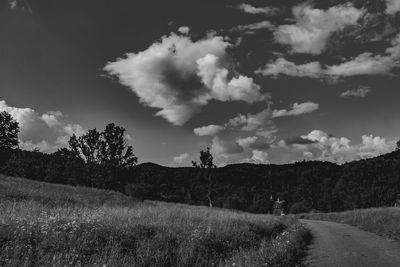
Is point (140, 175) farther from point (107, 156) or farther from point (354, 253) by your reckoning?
point (354, 253)

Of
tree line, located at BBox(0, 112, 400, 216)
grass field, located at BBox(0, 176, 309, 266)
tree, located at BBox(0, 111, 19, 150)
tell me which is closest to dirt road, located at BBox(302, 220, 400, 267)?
grass field, located at BBox(0, 176, 309, 266)

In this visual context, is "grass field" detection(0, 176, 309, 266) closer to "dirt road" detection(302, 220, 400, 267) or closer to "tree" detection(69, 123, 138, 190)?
"dirt road" detection(302, 220, 400, 267)

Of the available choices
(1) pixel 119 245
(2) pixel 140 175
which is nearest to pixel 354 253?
(1) pixel 119 245

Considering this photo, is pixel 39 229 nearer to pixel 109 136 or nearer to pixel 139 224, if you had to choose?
pixel 139 224

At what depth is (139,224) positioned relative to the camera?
1272 centimetres

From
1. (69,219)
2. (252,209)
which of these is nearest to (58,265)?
(69,219)

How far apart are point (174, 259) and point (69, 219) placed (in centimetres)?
391

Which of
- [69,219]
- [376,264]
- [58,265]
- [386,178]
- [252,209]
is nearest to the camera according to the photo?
[58,265]

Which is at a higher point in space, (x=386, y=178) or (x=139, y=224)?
(x=386, y=178)

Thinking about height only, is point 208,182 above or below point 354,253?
above

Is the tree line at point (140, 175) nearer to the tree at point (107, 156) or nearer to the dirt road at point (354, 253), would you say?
the tree at point (107, 156)

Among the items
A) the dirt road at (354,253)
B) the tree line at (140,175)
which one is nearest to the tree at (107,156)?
the tree line at (140,175)

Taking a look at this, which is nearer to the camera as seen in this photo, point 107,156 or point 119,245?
point 119,245

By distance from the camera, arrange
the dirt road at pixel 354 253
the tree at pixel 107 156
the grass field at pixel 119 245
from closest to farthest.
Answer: the grass field at pixel 119 245 < the dirt road at pixel 354 253 < the tree at pixel 107 156
